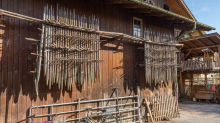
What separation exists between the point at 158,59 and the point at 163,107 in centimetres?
265

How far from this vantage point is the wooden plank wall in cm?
464

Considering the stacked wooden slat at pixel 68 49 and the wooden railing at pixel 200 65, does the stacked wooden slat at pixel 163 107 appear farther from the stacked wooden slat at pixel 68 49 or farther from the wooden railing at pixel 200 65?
the wooden railing at pixel 200 65

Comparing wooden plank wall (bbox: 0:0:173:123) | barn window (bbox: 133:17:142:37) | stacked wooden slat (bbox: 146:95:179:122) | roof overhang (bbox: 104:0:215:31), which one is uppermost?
roof overhang (bbox: 104:0:215:31)

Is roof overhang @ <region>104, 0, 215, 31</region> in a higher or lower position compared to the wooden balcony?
higher

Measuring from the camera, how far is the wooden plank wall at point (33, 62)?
15.2 feet

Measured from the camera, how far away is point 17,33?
4.85 metres

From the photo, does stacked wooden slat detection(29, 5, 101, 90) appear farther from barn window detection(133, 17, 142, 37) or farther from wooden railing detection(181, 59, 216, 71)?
wooden railing detection(181, 59, 216, 71)

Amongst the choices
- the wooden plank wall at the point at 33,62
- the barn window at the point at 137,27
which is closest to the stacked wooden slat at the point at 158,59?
the barn window at the point at 137,27

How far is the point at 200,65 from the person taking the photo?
15297 mm

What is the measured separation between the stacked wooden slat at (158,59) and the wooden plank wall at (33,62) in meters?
0.72

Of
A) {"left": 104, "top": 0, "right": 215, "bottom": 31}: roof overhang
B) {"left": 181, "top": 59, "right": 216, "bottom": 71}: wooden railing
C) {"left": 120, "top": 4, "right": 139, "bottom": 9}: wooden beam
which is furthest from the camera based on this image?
{"left": 181, "top": 59, "right": 216, "bottom": 71}: wooden railing

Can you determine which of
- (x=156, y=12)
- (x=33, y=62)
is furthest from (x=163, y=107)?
(x=33, y=62)

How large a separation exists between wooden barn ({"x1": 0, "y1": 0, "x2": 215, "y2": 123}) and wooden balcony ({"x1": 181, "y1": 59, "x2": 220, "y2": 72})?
8.44 meters

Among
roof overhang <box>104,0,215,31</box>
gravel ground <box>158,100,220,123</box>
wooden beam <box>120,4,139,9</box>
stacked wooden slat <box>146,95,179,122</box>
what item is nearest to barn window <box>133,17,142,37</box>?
roof overhang <box>104,0,215,31</box>
